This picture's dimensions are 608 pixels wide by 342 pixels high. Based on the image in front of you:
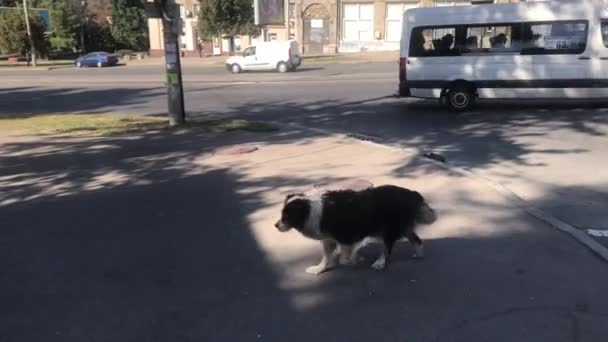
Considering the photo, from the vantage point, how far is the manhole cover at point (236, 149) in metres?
10.4

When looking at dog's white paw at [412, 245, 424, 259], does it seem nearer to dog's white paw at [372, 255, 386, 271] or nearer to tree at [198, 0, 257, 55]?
dog's white paw at [372, 255, 386, 271]

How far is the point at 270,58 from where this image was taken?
3366 centimetres

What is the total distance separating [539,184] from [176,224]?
490 cm

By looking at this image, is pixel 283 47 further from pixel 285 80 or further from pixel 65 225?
pixel 65 225

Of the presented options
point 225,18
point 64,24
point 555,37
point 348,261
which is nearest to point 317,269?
point 348,261

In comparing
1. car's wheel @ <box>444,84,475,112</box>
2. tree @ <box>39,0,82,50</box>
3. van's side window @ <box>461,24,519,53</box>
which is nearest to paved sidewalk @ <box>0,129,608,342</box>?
car's wheel @ <box>444,84,475,112</box>

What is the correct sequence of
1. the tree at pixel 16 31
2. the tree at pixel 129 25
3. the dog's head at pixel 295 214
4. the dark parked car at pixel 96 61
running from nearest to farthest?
the dog's head at pixel 295 214, the dark parked car at pixel 96 61, the tree at pixel 16 31, the tree at pixel 129 25

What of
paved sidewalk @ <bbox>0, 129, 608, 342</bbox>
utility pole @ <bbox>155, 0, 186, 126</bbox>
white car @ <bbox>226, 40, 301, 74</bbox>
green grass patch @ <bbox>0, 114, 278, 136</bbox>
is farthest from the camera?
white car @ <bbox>226, 40, 301, 74</bbox>

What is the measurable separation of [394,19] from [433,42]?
131 ft

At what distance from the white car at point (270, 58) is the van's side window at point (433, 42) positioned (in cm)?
1886

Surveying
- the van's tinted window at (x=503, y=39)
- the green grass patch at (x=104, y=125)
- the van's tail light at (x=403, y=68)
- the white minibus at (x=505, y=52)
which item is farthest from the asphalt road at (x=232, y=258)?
the van's tail light at (x=403, y=68)

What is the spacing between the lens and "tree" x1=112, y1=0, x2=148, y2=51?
69.5 metres

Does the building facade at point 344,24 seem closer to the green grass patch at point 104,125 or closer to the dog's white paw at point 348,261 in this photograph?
the green grass patch at point 104,125

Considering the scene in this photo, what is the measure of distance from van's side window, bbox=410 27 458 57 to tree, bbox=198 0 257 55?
36.8m
